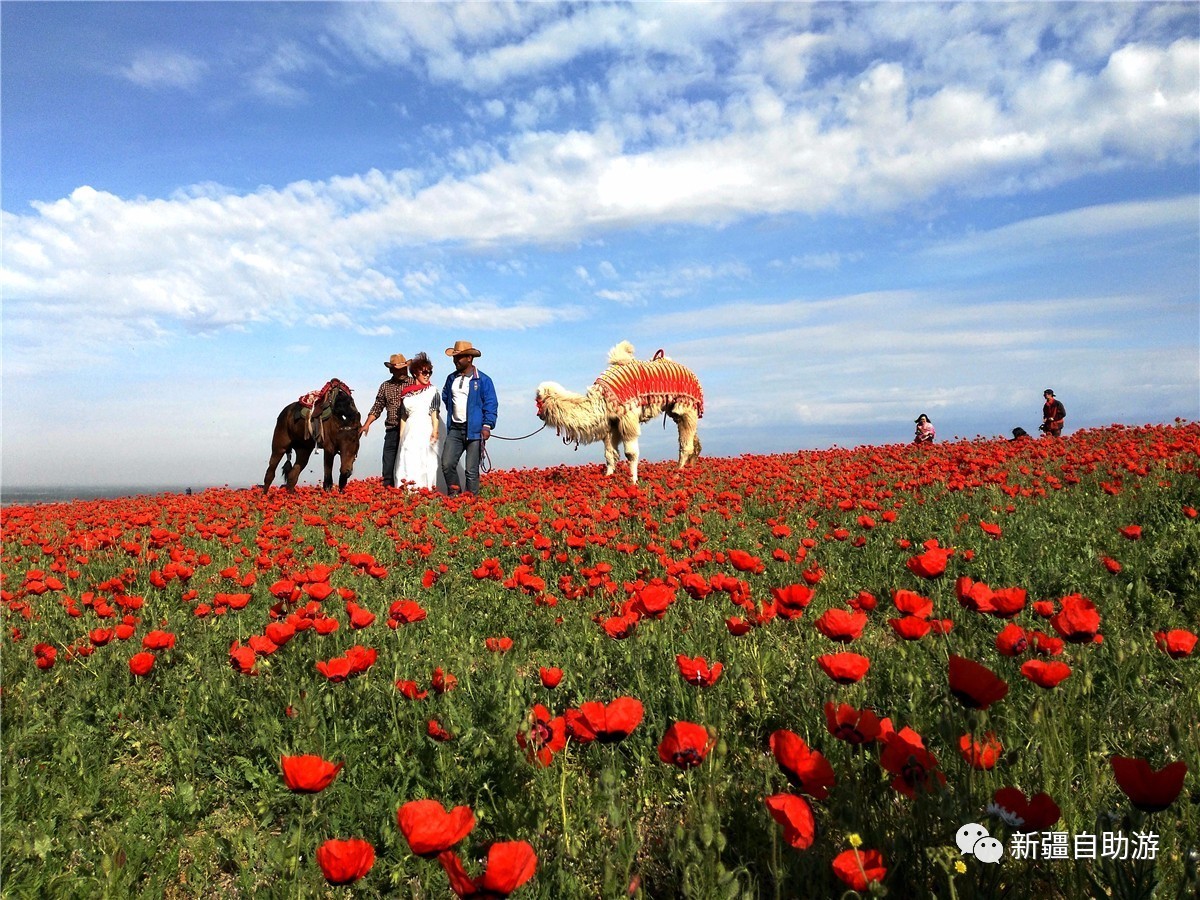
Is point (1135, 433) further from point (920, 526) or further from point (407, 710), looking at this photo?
point (407, 710)

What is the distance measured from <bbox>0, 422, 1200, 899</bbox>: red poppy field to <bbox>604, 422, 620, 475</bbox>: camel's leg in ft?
22.6

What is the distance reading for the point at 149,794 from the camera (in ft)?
11.1

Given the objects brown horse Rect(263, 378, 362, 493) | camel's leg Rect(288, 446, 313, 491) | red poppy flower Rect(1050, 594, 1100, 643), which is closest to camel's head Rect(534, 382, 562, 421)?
brown horse Rect(263, 378, 362, 493)

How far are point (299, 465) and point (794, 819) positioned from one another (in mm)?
14422

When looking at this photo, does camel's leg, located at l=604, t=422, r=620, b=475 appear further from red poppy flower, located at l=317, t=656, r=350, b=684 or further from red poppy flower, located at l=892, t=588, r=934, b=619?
red poppy flower, located at l=892, t=588, r=934, b=619

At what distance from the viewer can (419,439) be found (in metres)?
14.3

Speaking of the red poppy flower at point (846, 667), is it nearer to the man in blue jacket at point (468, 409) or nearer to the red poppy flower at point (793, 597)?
the red poppy flower at point (793, 597)

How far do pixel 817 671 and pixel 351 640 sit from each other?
2835 millimetres

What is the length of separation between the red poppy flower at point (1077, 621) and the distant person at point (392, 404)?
527 inches

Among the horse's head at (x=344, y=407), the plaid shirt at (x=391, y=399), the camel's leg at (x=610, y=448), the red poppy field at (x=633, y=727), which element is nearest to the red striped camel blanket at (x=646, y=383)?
the camel's leg at (x=610, y=448)

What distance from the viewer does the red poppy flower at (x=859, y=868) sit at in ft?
5.63

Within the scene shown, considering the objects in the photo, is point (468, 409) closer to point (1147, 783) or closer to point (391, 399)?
point (391, 399)

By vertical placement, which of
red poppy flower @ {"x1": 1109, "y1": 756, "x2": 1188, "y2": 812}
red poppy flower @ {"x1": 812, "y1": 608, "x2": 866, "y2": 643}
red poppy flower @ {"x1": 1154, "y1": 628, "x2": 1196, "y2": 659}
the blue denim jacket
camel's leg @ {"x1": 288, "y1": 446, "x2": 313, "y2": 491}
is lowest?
red poppy flower @ {"x1": 1109, "y1": 756, "x2": 1188, "y2": 812}

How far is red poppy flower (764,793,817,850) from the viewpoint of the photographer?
1770 millimetres
